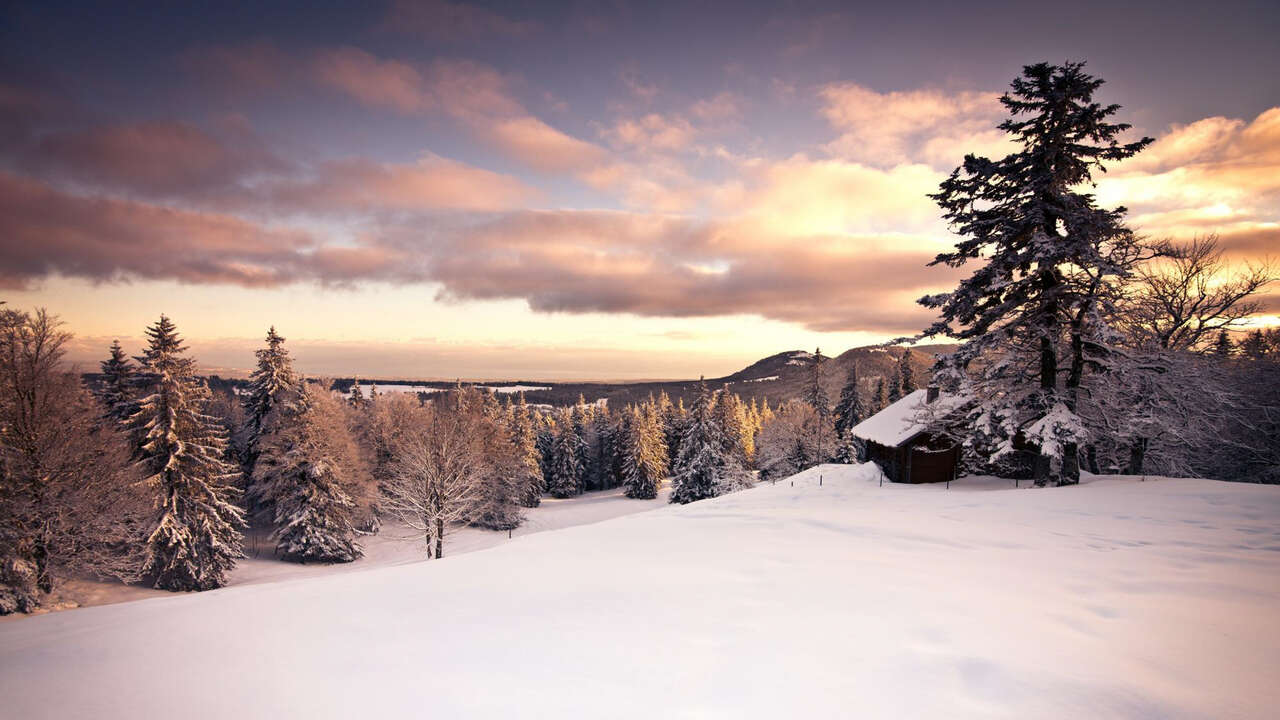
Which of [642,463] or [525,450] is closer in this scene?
[525,450]

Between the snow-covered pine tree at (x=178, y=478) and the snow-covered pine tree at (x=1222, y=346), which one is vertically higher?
the snow-covered pine tree at (x=1222, y=346)

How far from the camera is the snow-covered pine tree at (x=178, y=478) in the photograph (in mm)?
22578

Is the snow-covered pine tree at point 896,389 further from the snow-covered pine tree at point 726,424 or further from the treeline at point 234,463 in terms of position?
the snow-covered pine tree at point 726,424

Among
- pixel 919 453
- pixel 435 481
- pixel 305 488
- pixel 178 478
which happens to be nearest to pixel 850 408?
pixel 919 453

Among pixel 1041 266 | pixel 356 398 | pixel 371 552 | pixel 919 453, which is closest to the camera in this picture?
pixel 1041 266

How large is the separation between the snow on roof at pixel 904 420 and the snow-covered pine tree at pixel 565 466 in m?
38.9

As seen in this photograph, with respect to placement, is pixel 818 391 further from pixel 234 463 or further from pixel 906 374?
pixel 234 463

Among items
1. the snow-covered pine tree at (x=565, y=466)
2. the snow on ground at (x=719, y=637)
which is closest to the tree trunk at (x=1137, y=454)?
the snow on ground at (x=719, y=637)

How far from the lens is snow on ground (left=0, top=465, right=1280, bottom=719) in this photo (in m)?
3.72

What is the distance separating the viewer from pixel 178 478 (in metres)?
23.2

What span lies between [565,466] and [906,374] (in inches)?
1754

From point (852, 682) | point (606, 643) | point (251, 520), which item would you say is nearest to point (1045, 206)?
point (852, 682)

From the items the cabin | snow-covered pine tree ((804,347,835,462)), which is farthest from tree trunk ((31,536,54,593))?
snow-covered pine tree ((804,347,835,462))

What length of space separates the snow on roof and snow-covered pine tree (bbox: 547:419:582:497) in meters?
38.9
